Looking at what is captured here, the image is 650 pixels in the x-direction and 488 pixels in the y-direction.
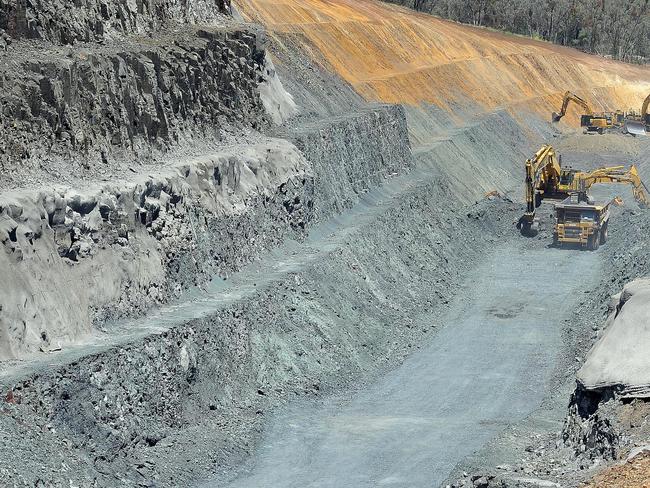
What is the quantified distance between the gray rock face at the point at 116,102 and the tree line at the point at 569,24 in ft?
205

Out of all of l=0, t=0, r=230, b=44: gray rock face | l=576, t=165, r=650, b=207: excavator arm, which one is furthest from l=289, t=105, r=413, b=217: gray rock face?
l=576, t=165, r=650, b=207: excavator arm

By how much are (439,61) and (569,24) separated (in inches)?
1426

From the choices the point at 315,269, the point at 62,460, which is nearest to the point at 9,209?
the point at 62,460

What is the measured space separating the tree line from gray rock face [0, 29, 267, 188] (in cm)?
6262

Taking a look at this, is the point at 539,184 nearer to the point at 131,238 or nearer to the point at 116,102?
the point at 116,102

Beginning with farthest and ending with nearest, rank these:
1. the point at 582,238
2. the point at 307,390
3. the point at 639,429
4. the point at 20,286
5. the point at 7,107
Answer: the point at 582,238, the point at 307,390, the point at 7,107, the point at 20,286, the point at 639,429

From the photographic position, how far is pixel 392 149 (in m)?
52.9

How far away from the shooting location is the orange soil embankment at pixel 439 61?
5988 cm

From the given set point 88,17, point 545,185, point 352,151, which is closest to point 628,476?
point 88,17

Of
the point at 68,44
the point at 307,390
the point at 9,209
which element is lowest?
the point at 307,390

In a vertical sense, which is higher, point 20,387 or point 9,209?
point 9,209

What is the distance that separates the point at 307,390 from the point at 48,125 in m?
9.43

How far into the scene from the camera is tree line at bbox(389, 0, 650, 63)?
4060 inches

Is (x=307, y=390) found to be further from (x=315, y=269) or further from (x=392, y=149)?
(x=392, y=149)
